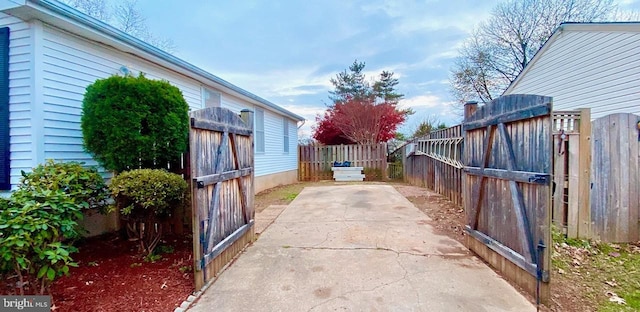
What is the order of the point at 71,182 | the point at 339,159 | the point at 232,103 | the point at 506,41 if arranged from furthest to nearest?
the point at 506,41, the point at 339,159, the point at 232,103, the point at 71,182

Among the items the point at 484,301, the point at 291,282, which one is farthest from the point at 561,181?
the point at 291,282

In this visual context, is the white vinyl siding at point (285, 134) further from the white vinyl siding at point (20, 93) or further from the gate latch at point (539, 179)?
the gate latch at point (539, 179)

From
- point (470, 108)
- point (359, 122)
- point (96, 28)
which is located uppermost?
point (96, 28)

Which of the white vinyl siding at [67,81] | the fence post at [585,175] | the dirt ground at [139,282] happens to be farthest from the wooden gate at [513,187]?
the white vinyl siding at [67,81]

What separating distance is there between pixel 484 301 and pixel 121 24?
17.9 m

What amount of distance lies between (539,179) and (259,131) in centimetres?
899

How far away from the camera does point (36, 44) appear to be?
3.88 m

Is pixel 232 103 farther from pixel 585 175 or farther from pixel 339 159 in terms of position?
pixel 585 175

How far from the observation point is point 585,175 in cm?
412

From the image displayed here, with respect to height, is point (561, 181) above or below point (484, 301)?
above

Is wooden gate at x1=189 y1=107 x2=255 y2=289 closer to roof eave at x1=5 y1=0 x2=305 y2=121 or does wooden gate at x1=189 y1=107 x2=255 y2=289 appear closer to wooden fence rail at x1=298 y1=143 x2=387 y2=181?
roof eave at x1=5 y1=0 x2=305 y2=121

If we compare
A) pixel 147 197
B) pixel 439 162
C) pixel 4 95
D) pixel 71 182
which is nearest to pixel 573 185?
pixel 439 162

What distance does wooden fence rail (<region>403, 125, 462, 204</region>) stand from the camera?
22.9 ft

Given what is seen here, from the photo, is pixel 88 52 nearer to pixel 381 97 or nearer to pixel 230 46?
pixel 230 46
